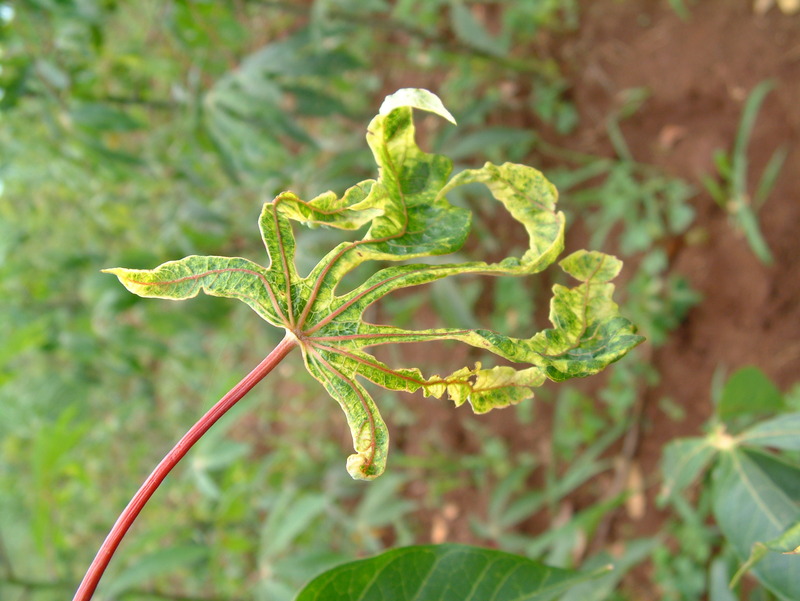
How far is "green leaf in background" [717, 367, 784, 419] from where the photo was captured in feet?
3.33

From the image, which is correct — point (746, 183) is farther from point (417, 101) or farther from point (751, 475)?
point (417, 101)

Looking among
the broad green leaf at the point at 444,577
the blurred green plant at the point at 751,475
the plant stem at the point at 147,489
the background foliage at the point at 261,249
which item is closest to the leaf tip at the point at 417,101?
the plant stem at the point at 147,489

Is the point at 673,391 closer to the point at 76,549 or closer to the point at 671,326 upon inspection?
the point at 671,326

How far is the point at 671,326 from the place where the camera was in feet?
6.33

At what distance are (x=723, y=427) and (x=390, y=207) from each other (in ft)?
2.42

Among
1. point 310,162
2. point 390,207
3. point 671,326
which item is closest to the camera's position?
point 390,207

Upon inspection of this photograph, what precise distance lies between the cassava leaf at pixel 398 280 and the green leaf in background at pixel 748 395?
51 centimetres

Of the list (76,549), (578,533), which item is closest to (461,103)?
(578,533)

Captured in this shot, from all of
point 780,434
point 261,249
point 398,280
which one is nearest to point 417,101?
point 398,280

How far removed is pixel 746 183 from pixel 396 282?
1522 mm

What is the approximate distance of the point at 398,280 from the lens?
668mm

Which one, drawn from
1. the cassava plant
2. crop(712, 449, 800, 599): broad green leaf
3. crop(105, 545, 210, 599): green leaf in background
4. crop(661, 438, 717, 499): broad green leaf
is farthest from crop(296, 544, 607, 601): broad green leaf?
crop(105, 545, 210, 599): green leaf in background

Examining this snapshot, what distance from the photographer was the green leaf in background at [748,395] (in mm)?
1015

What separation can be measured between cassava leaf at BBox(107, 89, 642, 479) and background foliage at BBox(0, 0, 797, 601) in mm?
785
